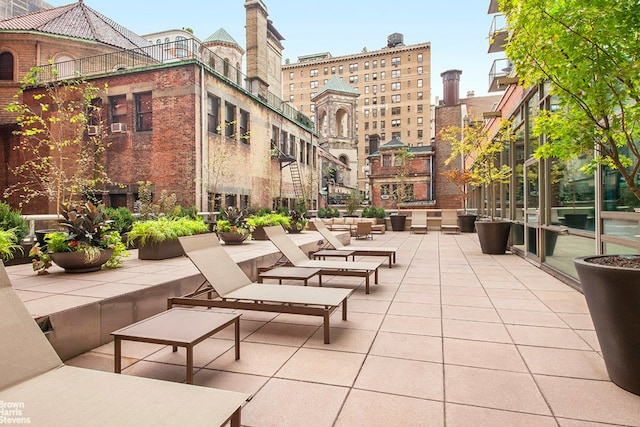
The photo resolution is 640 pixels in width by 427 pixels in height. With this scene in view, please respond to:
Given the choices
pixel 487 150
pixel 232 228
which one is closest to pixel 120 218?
pixel 232 228

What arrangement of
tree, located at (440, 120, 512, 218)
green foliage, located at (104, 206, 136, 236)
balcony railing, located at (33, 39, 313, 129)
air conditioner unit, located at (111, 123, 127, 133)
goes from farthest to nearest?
1. balcony railing, located at (33, 39, 313, 129)
2. air conditioner unit, located at (111, 123, 127, 133)
3. tree, located at (440, 120, 512, 218)
4. green foliage, located at (104, 206, 136, 236)

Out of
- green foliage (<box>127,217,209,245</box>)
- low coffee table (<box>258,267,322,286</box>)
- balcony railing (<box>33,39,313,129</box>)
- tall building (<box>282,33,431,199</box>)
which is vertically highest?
tall building (<box>282,33,431,199</box>)

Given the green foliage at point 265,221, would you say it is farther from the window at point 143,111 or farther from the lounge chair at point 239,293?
the window at point 143,111

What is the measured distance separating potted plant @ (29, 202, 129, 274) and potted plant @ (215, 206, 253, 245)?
3.87m

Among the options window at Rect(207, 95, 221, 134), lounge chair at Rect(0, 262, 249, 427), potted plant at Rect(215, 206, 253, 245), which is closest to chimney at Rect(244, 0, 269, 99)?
window at Rect(207, 95, 221, 134)

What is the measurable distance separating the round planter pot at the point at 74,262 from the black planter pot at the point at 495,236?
9242mm

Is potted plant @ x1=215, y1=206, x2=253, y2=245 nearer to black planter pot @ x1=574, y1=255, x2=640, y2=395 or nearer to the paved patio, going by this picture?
the paved patio

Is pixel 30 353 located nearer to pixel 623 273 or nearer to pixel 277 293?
pixel 277 293

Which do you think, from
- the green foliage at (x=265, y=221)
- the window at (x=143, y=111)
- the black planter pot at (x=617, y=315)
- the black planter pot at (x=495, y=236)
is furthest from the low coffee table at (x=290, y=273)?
the window at (x=143, y=111)

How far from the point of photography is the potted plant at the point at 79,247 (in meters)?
5.45

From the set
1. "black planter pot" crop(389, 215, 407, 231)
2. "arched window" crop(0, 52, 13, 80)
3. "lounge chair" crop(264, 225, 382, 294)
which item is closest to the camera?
"lounge chair" crop(264, 225, 382, 294)

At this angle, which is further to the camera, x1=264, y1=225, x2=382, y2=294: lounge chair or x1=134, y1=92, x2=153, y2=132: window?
x1=134, y1=92, x2=153, y2=132: window

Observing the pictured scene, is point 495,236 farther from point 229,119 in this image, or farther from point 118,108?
point 118,108

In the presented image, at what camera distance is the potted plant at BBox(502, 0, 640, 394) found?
2.56 meters
